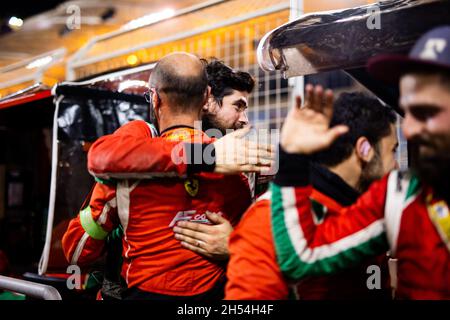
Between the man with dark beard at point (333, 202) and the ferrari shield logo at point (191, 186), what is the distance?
34cm

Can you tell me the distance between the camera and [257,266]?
4.44ft

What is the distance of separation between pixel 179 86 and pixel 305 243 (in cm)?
75

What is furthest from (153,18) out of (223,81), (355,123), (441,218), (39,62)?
(441,218)

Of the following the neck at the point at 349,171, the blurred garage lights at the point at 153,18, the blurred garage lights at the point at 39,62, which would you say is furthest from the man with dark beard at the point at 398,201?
the blurred garage lights at the point at 39,62

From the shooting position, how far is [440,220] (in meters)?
1.21

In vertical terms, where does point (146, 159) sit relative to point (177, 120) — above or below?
below

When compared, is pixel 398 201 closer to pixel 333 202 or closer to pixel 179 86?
pixel 333 202

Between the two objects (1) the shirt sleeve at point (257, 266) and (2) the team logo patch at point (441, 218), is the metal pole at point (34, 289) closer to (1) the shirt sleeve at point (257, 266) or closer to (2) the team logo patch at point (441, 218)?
(1) the shirt sleeve at point (257, 266)

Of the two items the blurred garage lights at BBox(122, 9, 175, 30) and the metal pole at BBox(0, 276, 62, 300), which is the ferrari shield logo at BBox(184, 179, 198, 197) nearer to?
the metal pole at BBox(0, 276, 62, 300)

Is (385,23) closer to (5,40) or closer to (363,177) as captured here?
(363,177)

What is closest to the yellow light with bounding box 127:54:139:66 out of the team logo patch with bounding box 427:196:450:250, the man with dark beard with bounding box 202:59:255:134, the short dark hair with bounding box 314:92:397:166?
the man with dark beard with bounding box 202:59:255:134

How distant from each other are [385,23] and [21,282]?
1580 millimetres
